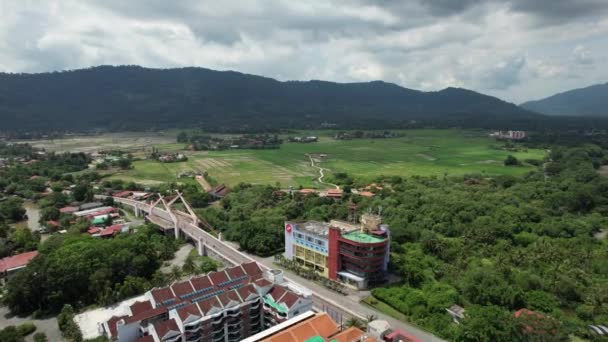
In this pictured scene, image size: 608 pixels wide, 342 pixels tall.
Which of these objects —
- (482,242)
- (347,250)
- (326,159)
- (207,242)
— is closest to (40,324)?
(207,242)

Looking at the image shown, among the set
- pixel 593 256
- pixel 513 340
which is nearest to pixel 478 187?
pixel 593 256

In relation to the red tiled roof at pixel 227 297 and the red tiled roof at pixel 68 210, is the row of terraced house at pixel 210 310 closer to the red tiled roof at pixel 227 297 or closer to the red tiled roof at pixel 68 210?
the red tiled roof at pixel 227 297

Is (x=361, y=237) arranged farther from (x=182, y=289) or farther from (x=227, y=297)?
(x=182, y=289)

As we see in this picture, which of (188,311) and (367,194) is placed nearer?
(188,311)

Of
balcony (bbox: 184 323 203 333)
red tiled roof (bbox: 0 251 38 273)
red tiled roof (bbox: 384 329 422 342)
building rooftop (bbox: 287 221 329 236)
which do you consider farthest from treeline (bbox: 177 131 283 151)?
red tiled roof (bbox: 384 329 422 342)

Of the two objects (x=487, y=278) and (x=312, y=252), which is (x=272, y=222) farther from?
(x=487, y=278)
